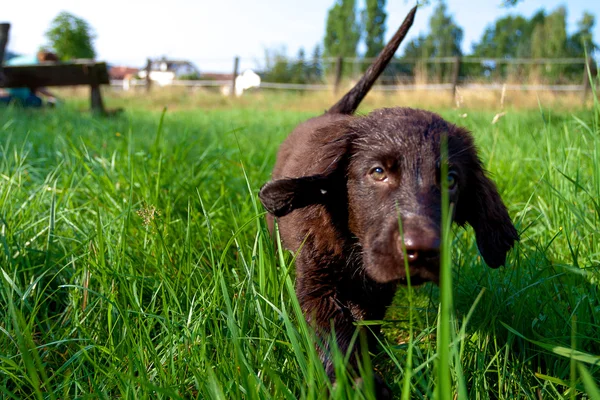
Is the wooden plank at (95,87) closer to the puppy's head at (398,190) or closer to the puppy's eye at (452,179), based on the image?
the puppy's head at (398,190)

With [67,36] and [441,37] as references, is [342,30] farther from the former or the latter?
[67,36]

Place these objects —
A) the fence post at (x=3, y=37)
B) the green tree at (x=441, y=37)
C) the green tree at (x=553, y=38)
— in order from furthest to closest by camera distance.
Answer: the green tree at (x=441, y=37)
the green tree at (x=553, y=38)
the fence post at (x=3, y=37)

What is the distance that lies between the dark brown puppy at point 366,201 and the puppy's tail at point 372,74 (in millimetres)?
1034

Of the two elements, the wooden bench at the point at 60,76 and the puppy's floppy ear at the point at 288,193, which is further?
the wooden bench at the point at 60,76

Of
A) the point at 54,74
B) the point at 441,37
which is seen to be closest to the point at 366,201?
the point at 54,74

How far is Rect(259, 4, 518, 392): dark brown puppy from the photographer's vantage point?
5.32 ft

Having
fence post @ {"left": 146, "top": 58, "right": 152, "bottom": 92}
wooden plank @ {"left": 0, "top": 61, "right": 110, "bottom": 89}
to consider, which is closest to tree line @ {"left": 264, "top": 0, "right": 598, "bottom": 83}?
fence post @ {"left": 146, "top": 58, "right": 152, "bottom": 92}

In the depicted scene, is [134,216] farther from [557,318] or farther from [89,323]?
[557,318]

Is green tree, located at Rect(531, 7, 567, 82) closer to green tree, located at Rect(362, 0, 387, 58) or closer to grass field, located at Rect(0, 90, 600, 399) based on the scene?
green tree, located at Rect(362, 0, 387, 58)

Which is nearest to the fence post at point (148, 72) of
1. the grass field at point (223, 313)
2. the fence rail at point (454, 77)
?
the fence rail at point (454, 77)

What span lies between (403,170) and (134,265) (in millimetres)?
1076

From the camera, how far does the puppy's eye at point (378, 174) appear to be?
1.72 m

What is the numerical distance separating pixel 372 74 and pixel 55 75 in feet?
26.6

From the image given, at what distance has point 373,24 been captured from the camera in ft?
191
